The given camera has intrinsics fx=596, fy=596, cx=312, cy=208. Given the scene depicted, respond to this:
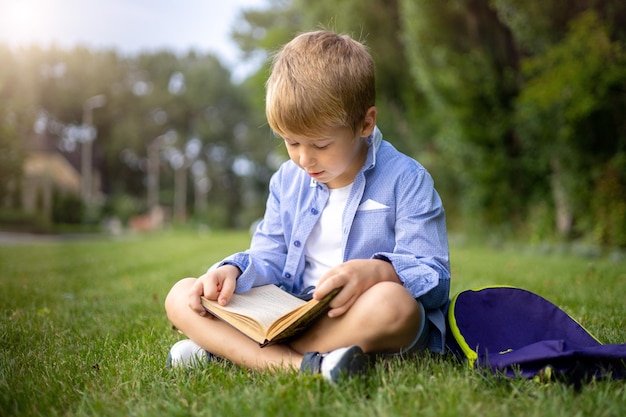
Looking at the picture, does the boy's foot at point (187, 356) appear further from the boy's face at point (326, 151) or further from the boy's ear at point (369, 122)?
the boy's ear at point (369, 122)

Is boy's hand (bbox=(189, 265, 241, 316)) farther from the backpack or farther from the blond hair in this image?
the backpack

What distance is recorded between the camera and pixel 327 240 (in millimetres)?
2367

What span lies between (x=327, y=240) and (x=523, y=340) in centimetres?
81

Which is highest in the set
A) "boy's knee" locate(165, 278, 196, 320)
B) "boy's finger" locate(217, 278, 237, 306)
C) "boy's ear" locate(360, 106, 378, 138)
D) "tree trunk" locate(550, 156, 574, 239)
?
"boy's ear" locate(360, 106, 378, 138)

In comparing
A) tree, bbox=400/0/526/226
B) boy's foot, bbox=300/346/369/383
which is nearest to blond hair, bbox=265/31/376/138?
boy's foot, bbox=300/346/369/383

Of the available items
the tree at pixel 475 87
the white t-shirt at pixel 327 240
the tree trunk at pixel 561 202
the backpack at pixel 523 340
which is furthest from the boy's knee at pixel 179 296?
the tree at pixel 475 87

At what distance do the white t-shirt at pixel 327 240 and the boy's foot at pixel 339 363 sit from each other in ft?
1.80

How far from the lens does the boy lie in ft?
6.09

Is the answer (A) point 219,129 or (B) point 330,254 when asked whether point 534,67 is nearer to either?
(B) point 330,254

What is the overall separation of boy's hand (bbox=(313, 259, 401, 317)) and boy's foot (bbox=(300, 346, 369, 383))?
13cm

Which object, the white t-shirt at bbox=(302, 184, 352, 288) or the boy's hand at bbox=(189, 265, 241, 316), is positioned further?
the white t-shirt at bbox=(302, 184, 352, 288)

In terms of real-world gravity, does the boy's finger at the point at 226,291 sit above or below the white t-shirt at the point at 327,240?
below

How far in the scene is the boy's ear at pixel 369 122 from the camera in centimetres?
221

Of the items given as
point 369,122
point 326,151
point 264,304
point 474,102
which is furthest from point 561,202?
point 264,304
